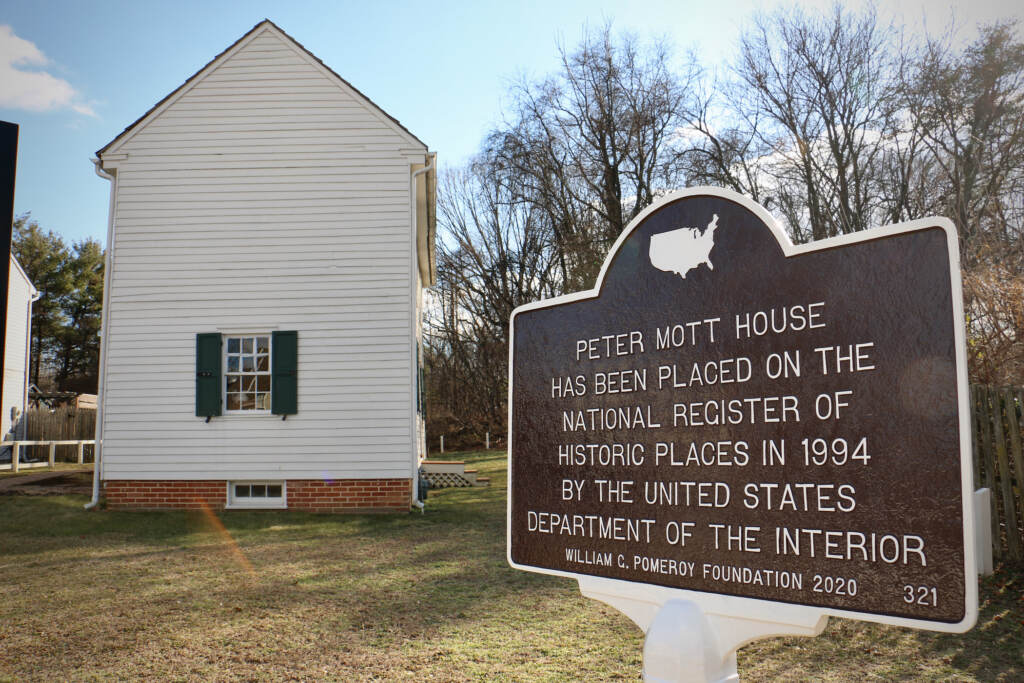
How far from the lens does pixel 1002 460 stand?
638 centimetres

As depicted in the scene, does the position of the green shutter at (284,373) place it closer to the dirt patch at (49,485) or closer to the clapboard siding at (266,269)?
the clapboard siding at (266,269)

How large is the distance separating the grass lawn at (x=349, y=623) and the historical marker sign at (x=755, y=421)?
2313 millimetres

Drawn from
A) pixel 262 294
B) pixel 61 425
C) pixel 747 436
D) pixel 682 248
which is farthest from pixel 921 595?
pixel 61 425

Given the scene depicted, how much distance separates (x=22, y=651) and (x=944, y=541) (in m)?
5.78

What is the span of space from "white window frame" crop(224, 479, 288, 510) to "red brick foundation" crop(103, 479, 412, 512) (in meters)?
0.09

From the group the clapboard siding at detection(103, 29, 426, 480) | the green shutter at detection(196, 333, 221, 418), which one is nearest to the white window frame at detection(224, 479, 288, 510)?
the clapboard siding at detection(103, 29, 426, 480)

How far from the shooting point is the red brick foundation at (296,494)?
36.8 feet

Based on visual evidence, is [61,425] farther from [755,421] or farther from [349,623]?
[755,421]

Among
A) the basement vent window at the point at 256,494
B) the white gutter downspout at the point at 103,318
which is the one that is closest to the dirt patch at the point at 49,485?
the white gutter downspout at the point at 103,318

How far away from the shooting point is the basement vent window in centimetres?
1142

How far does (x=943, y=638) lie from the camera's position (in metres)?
4.97

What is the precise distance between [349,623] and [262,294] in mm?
7050

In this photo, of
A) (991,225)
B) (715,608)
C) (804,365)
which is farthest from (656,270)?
(991,225)

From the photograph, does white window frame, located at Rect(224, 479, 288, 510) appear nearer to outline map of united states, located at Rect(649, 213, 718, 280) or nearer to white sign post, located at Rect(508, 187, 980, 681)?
white sign post, located at Rect(508, 187, 980, 681)
